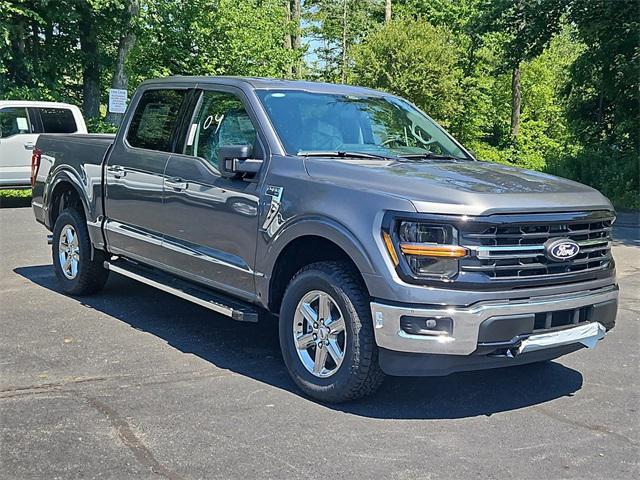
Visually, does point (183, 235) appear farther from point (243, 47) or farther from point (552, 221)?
point (243, 47)

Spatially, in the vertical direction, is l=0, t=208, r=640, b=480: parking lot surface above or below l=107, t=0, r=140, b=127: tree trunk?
below

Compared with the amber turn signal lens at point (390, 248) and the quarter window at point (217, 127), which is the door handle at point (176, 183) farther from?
the amber turn signal lens at point (390, 248)

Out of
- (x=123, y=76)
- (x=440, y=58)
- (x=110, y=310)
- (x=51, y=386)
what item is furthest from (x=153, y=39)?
(x=51, y=386)

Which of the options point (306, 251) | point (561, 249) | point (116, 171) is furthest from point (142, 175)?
point (561, 249)

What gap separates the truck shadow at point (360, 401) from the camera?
14.9 ft

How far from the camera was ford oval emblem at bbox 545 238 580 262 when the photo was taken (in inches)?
167

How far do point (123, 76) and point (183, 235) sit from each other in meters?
20.3

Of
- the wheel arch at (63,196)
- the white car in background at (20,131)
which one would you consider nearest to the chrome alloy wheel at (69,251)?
the wheel arch at (63,196)

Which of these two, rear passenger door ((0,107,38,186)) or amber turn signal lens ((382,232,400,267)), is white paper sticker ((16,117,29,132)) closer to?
rear passenger door ((0,107,38,186))

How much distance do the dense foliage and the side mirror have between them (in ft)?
44.7

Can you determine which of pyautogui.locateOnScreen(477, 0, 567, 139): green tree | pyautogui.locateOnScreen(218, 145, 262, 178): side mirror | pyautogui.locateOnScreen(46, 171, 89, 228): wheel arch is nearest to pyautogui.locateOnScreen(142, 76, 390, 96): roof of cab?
pyautogui.locateOnScreen(218, 145, 262, 178): side mirror

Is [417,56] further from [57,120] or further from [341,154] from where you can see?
[341,154]

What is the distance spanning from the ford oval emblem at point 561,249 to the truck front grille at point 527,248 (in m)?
0.03

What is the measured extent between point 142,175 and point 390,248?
275 centimetres
